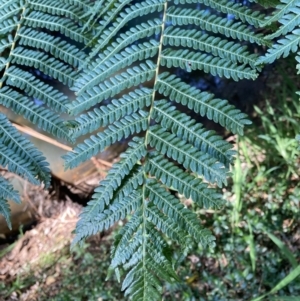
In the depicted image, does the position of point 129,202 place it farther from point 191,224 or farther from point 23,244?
point 23,244

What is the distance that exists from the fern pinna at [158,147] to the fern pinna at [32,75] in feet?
0.33

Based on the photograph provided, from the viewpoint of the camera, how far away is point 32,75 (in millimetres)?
1234

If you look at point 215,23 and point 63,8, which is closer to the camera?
point 215,23

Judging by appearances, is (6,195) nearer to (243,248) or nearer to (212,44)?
(212,44)

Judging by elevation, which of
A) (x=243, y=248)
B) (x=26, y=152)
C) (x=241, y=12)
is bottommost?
(x=243, y=248)

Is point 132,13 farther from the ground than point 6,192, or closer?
farther from the ground

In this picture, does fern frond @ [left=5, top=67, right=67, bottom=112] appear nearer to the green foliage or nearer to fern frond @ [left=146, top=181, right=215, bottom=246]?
the green foliage

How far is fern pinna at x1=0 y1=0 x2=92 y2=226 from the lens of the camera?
106cm

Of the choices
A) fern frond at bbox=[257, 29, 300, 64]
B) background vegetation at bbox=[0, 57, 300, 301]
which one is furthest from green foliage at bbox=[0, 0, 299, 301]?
background vegetation at bbox=[0, 57, 300, 301]

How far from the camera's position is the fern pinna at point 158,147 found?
915 millimetres

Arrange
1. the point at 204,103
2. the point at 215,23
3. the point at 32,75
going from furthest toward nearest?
1. the point at 32,75
2. the point at 215,23
3. the point at 204,103

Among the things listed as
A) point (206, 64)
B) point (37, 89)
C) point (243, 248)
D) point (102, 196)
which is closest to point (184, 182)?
point (102, 196)

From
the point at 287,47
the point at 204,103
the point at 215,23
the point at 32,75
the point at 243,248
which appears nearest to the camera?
the point at 287,47

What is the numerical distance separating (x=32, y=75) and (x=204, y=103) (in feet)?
1.72
